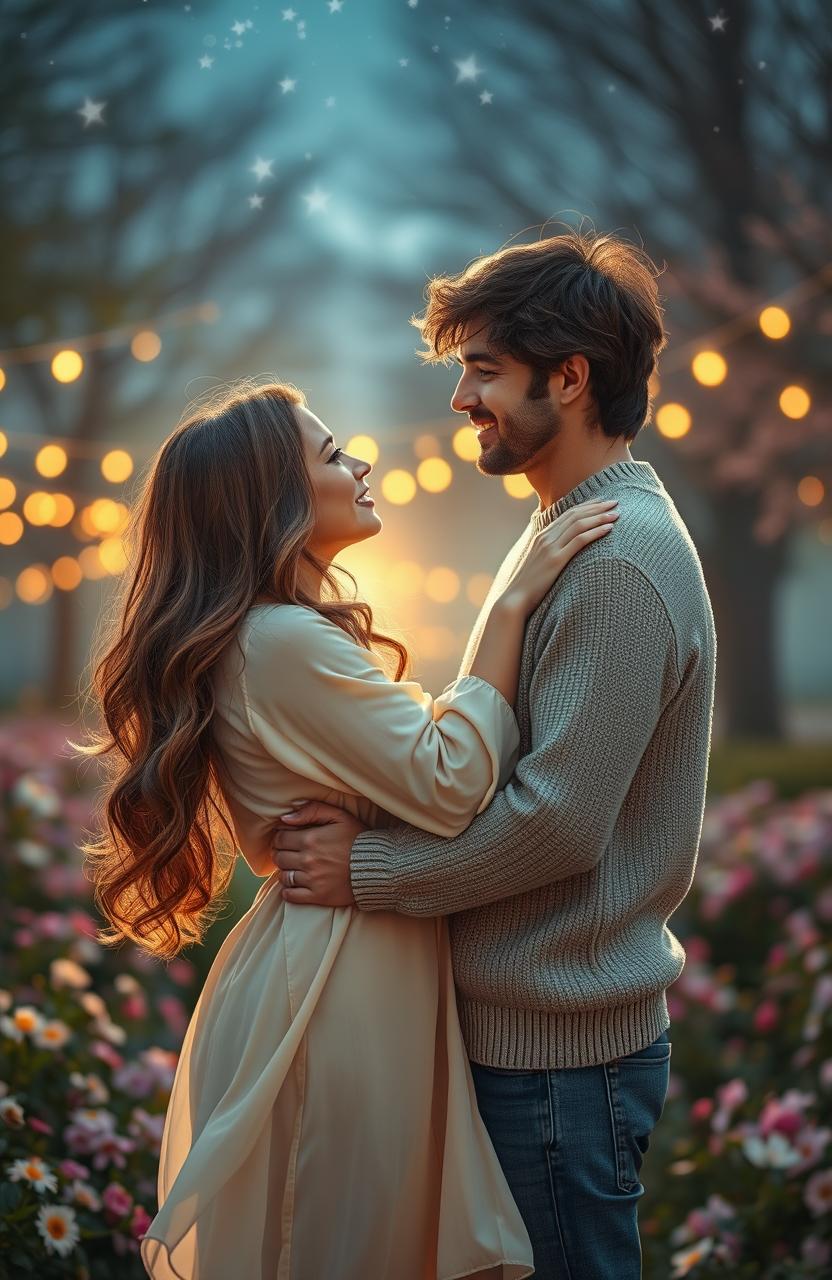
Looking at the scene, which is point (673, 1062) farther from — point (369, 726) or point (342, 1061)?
point (369, 726)

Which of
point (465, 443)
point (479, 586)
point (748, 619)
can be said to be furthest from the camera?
point (479, 586)

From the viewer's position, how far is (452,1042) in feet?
6.46

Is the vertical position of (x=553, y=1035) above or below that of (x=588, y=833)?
below

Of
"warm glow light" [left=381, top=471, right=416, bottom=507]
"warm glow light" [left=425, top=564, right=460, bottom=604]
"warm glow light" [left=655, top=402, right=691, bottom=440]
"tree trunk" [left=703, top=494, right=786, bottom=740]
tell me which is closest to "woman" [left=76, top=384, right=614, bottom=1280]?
"warm glow light" [left=655, top=402, right=691, bottom=440]

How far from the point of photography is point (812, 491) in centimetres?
640

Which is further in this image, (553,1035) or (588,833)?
(553,1035)

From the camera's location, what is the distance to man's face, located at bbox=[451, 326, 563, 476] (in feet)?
6.70

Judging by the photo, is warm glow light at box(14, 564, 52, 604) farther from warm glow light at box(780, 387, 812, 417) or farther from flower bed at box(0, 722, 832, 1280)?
warm glow light at box(780, 387, 812, 417)

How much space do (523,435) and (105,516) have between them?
3398 millimetres

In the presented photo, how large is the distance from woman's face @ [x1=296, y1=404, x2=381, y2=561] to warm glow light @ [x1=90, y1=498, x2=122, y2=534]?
124 inches

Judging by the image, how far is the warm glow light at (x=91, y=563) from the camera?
25.6ft

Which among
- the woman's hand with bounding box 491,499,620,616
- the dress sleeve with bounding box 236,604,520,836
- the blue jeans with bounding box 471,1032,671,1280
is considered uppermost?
the woman's hand with bounding box 491,499,620,616

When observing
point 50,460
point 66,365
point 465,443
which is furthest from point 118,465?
point 465,443

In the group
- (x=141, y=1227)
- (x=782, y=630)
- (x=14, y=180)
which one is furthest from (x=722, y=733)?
(x=141, y=1227)
